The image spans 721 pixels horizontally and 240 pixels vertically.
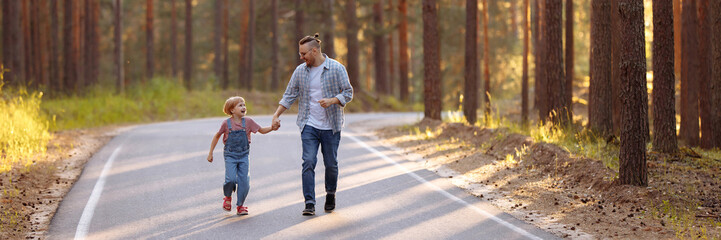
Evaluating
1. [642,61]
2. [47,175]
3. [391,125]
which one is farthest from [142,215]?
[391,125]

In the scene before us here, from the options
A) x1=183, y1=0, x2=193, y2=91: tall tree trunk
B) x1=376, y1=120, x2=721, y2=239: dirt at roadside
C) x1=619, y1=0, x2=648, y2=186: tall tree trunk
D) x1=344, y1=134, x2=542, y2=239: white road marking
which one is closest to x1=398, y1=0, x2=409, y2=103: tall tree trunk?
x1=183, y1=0, x2=193, y2=91: tall tree trunk

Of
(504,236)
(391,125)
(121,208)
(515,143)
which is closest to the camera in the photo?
(504,236)

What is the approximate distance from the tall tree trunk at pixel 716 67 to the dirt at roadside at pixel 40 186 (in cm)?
1169

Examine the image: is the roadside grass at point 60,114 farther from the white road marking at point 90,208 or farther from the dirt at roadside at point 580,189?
the dirt at roadside at point 580,189

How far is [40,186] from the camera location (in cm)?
1109

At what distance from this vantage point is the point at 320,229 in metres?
8.03

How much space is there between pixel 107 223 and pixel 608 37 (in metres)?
11.3

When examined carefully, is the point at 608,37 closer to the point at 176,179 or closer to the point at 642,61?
A: the point at 642,61

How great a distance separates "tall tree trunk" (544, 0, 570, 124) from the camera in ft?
60.3

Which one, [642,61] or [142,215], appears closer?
[142,215]

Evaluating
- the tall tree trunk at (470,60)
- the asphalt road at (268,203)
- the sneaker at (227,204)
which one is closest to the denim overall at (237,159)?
the sneaker at (227,204)

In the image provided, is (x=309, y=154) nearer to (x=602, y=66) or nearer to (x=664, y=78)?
(x=664, y=78)

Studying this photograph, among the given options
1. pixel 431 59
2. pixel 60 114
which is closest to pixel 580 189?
pixel 431 59

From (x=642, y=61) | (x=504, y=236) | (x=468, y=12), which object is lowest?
(x=504, y=236)
